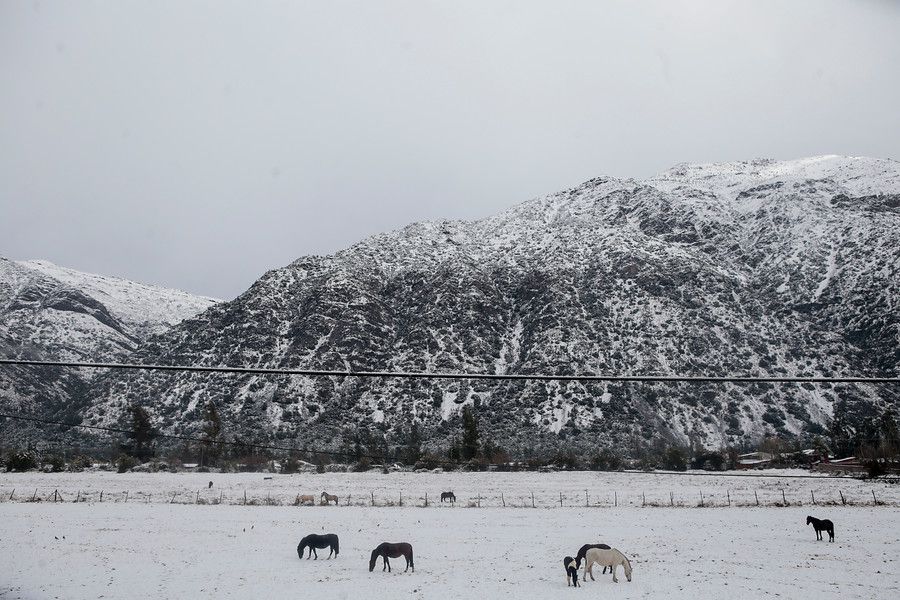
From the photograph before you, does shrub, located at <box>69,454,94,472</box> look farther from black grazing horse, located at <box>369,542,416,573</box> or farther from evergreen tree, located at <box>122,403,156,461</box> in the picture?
black grazing horse, located at <box>369,542,416,573</box>

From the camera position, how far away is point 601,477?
227ft

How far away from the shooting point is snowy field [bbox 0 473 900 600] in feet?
71.8

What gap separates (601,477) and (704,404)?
4426 centimetres

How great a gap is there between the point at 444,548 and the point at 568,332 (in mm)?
94327

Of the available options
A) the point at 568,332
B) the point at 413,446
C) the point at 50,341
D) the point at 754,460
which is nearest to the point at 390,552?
the point at 413,446

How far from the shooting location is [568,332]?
121 m

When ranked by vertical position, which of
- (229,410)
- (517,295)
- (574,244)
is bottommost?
(229,410)

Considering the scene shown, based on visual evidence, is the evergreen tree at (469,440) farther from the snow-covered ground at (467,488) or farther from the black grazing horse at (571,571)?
the black grazing horse at (571,571)

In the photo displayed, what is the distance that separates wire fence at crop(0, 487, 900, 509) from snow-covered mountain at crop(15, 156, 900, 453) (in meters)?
43.5

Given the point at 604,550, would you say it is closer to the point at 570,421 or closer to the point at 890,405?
the point at 570,421

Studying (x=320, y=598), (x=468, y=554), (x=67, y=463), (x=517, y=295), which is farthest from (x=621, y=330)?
(x=320, y=598)

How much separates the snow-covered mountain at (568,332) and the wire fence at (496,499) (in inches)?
1714

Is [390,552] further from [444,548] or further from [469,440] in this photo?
[469,440]

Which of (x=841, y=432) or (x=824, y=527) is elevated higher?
(x=841, y=432)
